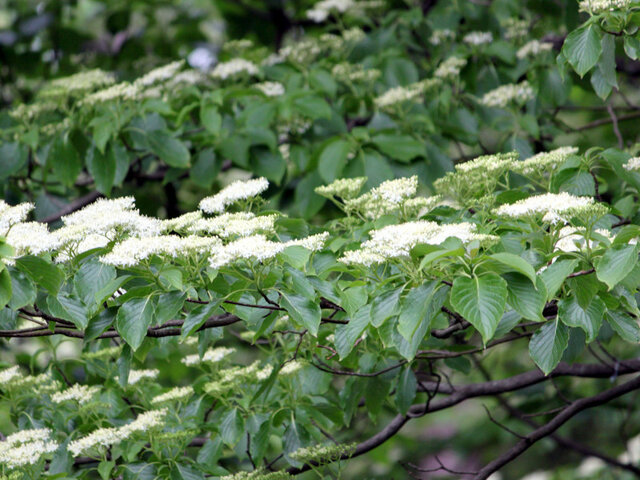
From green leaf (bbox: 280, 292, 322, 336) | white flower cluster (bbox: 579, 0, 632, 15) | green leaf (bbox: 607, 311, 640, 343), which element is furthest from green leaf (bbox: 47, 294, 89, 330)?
white flower cluster (bbox: 579, 0, 632, 15)

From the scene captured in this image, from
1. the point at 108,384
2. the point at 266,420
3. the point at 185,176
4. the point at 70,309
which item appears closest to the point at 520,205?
the point at 70,309

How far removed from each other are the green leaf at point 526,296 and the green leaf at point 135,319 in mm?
1040

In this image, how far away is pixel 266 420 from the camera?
3.42 meters

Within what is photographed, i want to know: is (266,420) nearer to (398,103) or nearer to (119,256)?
(119,256)

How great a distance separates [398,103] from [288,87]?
85 cm

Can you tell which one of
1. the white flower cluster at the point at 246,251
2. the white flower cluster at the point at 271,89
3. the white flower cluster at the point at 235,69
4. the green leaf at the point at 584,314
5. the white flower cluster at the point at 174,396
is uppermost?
the white flower cluster at the point at 246,251

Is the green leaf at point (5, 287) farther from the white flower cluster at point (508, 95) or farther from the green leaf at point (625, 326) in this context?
the white flower cluster at point (508, 95)

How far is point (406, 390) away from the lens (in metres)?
3.52

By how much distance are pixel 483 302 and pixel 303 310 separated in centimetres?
56

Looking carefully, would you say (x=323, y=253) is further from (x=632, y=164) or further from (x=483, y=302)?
(x=632, y=164)

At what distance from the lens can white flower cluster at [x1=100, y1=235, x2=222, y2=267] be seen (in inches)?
89.7

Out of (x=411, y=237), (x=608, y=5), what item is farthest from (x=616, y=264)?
(x=608, y=5)

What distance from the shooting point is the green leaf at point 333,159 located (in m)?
4.36

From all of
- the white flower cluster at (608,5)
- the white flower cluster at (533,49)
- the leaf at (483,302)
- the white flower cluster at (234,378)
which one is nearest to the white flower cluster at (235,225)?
the leaf at (483,302)
